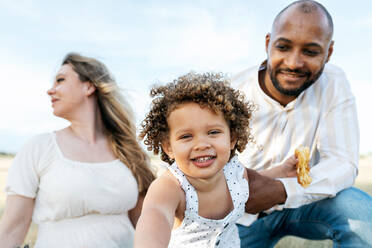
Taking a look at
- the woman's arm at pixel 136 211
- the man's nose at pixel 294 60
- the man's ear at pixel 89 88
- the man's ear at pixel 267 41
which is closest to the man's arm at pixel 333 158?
the man's nose at pixel 294 60

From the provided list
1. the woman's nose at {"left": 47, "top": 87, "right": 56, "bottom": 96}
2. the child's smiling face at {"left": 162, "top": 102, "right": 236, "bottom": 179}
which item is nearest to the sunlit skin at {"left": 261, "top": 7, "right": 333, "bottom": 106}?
the child's smiling face at {"left": 162, "top": 102, "right": 236, "bottom": 179}

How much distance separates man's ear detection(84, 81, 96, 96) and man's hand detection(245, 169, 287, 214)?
5.40ft

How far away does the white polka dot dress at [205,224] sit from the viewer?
2.30m

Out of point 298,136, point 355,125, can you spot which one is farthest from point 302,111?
point 355,125

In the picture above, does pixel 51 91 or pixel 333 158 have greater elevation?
pixel 51 91

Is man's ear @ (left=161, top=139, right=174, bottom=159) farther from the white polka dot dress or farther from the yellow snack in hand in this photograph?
the yellow snack in hand

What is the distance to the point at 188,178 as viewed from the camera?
2.34 metres

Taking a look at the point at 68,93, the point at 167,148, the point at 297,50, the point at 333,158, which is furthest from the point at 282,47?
the point at 68,93

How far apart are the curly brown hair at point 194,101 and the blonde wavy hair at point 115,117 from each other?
3.62ft

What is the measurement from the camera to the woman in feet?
10.7

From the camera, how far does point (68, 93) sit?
353cm

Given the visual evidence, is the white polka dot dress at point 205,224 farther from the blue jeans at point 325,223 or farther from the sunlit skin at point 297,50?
the sunlit skin at point 297,50

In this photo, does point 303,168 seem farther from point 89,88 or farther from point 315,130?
point 89,88

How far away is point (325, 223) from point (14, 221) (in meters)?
2.39
